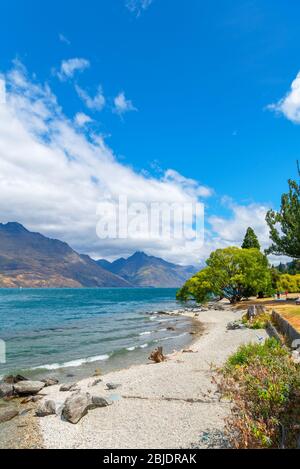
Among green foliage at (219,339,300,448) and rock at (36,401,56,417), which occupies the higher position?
green foliage at (219,339,300,448)

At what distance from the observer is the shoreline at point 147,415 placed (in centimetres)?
1013

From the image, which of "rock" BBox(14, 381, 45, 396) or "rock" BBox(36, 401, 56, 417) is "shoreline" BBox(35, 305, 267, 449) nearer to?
"rock" BBox(36, 401, 56, 417)

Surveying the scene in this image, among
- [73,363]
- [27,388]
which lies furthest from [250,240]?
[27,388]

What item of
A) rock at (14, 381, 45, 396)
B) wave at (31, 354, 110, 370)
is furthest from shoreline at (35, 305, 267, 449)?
wave at (31, 354, 110, 370)

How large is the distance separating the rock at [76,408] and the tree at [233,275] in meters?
57.2

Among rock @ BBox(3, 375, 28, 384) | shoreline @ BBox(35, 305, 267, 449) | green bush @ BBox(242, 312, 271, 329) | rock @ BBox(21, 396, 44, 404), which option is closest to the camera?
shoreline @ BBox(35, 305, 267, 449)

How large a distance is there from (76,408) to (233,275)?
60.3 metres

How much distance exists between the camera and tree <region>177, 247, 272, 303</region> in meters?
68.2

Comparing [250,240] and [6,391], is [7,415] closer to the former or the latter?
[6,391]

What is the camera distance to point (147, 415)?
1217cm

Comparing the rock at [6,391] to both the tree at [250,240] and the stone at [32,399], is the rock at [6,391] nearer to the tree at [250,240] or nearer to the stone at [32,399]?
the stone at [32,399]

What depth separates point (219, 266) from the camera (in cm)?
7044

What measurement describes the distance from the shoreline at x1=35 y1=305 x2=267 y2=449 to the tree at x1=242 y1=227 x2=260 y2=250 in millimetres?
72824
